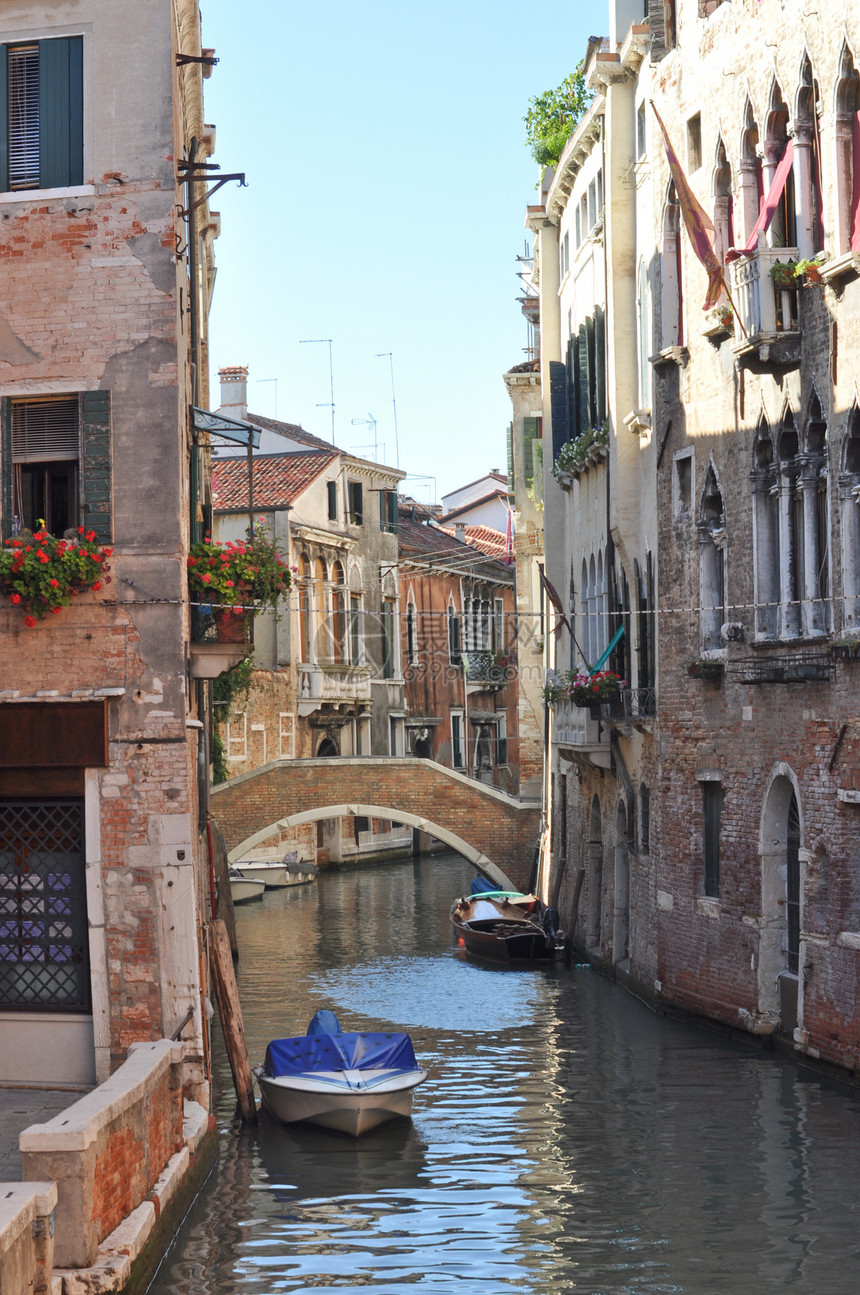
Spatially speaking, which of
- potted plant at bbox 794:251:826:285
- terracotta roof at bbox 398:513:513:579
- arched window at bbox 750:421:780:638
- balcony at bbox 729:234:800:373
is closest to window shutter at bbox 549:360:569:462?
arched window at bbox 750:421:780:638

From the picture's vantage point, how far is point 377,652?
40875mm

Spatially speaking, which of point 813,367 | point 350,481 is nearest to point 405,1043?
point 813,367

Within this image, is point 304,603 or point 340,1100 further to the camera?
point 304,603

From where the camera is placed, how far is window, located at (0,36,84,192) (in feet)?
36.3

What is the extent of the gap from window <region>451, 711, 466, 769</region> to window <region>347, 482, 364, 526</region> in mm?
8531

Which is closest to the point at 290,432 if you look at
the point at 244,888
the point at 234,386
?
the point at 234,386

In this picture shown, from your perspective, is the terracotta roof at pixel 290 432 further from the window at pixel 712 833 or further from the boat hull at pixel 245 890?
the window at pixel 712 833

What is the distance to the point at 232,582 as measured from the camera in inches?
455

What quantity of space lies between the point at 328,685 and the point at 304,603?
1.84 metres

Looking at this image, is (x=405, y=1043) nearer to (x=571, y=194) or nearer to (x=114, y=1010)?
(x=114, y=1010)

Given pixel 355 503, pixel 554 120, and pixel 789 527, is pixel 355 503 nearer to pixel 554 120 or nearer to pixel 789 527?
pixel 554 120

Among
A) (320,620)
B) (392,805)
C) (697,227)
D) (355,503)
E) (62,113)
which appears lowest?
(392,805)

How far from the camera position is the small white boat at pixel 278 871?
33.5 meters

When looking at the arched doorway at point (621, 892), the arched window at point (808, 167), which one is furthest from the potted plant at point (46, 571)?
the arched doorway at point (621, 892)
